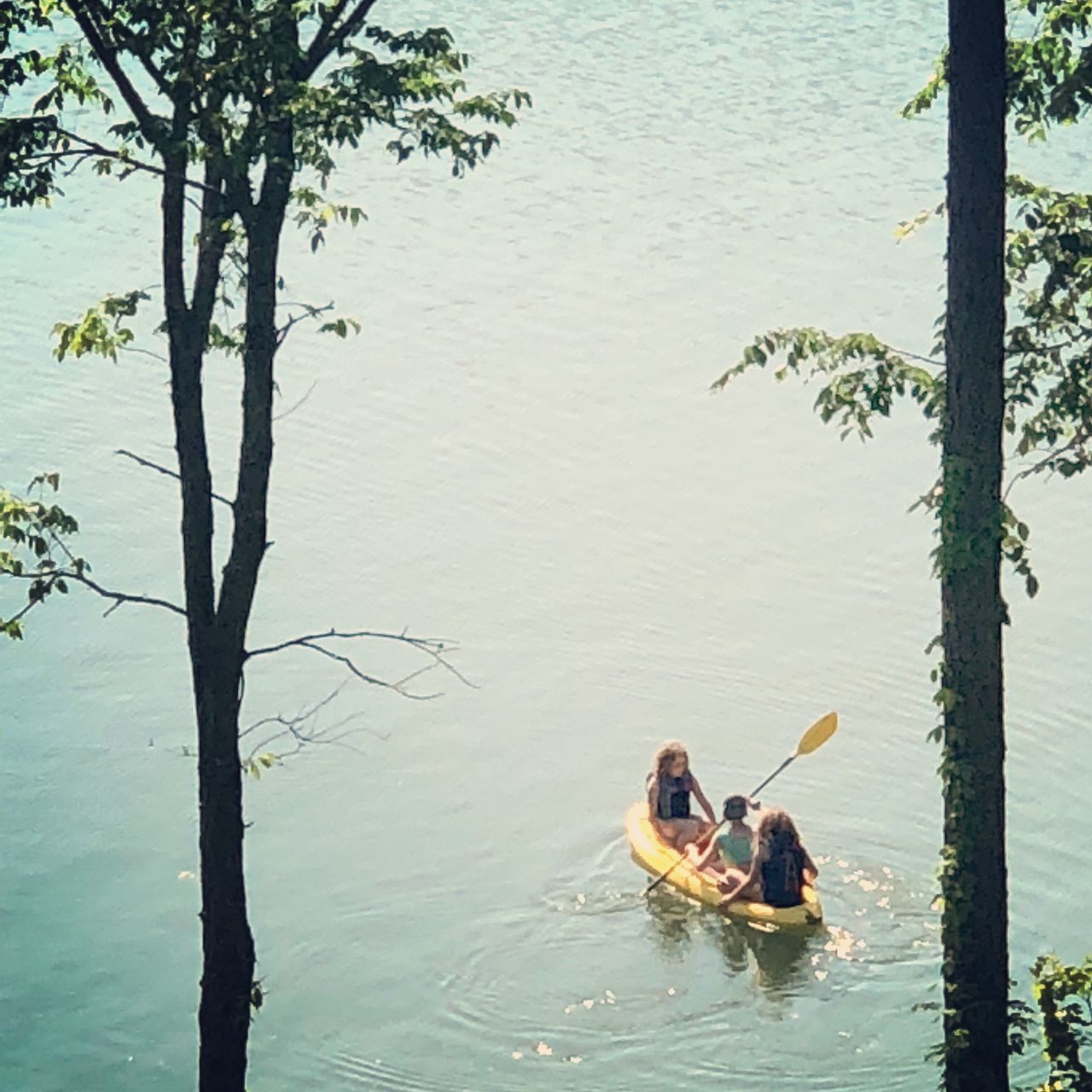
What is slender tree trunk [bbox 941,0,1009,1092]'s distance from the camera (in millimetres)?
8078

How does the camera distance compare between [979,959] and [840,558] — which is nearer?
[979,959]

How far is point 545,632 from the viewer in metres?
19.2

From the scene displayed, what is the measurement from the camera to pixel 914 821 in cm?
1566

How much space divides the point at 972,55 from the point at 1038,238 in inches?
65.0

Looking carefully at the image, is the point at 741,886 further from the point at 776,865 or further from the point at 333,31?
the point at 333,31

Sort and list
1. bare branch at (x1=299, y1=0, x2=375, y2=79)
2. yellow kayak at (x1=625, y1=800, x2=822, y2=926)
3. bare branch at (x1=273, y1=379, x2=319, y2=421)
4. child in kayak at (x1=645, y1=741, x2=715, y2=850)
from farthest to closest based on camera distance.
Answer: child in kayak at (x1=645, y1=741, x2=715, y2=850) < yellow kayak at (x1=625, y1=800, x2=822, y2=926) < bare branch at (x1=273, y1=379, x2=319, y2=421) < bare branch at (x1=299, y1=0, x2=375, y2=79)

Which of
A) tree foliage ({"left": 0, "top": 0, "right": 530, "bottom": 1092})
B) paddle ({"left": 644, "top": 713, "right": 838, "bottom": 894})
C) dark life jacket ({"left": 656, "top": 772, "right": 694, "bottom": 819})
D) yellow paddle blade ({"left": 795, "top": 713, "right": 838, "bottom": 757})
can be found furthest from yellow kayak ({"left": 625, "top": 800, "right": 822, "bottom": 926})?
tree foliage ({"left": 0, "top": 0, "right": 530, "bottom": 1092})

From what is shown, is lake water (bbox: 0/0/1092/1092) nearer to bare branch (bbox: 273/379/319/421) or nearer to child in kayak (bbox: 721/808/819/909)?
child in kayak (bbox: 721/808/819/909)

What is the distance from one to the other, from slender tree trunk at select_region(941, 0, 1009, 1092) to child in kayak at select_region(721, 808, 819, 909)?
16.8 feet

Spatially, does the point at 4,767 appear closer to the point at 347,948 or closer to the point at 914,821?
the point at 347,948

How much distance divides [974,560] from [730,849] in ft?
21.1

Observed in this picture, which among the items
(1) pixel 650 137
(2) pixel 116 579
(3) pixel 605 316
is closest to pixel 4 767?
(2) pixel 116 579

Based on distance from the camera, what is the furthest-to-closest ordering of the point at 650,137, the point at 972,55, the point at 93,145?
the point at 650,137 < the point at 93,145 < the point at 972,55

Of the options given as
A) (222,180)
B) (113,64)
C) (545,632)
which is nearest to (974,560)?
(222,180)
